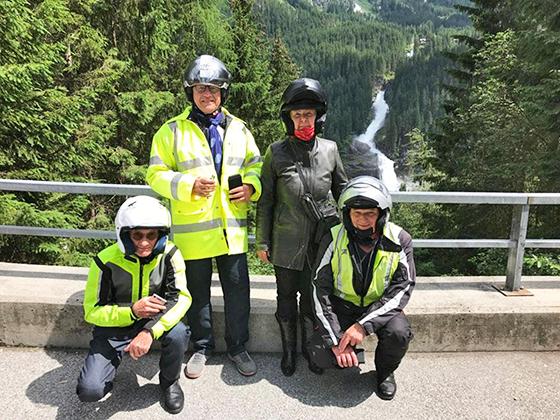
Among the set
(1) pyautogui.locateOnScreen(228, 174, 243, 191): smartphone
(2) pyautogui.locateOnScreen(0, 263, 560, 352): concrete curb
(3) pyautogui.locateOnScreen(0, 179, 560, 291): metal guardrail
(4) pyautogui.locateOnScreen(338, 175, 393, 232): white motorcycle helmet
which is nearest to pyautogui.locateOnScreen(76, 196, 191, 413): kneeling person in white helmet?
(1) pyautogui.locateOnScreen(228, 174, 243, 191): smartphone

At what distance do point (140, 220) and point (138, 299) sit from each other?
22.1 inches

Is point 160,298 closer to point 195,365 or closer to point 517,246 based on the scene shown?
point 195,365

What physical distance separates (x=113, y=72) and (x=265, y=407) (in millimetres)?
9487

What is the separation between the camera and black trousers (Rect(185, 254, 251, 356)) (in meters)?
3.14

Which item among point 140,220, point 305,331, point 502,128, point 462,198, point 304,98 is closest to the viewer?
point 140,220

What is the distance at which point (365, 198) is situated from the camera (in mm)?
2770

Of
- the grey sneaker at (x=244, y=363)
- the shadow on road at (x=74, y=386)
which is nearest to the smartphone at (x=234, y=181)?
the grey sneaker at (x=244, y=363)

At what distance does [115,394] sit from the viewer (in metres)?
2.96

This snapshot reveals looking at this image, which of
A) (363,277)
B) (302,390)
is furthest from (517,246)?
(302,390)

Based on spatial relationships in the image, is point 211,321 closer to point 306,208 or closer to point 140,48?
point 306,208

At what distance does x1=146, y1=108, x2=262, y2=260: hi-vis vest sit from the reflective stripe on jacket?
0.18 m

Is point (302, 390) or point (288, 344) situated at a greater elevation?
point (288, 344)

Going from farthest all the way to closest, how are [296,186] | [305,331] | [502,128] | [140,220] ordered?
[502,128], [305,331], [296,186], [140,220]

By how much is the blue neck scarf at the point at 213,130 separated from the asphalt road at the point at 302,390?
1501 millimetres
